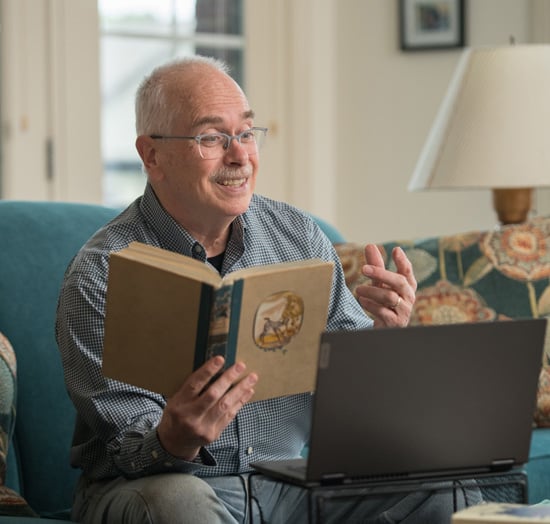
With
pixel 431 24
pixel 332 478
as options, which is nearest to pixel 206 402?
pixel 332 478

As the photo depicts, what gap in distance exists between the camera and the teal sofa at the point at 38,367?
2195 millimetres

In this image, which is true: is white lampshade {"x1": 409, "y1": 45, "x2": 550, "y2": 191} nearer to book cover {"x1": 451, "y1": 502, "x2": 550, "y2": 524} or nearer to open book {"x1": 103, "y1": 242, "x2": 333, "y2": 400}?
open book {"x1": 103, "y1": 242, "x2": 333, "y2": 400}

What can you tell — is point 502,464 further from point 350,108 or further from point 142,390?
point 350,108

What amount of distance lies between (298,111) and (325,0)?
1.29 ft

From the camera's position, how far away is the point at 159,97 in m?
1.97

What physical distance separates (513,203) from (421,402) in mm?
1760

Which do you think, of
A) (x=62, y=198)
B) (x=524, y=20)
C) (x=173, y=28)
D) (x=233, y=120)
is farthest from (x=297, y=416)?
(x=524, y=20)

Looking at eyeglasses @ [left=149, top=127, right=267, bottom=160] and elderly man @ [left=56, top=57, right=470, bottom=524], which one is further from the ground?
eyeglasses @ [left=149, top=127, right=267, bottom=160]

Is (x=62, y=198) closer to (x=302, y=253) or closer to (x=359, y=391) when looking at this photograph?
(x=302, y=253)

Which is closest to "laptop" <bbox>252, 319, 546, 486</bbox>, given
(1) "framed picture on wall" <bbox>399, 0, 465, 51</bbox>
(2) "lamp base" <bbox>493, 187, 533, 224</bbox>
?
(2) "lamp base" <bbox>493, 187, 533, 224</bbox>

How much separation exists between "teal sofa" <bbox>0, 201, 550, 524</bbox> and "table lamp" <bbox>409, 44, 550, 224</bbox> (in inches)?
29.7

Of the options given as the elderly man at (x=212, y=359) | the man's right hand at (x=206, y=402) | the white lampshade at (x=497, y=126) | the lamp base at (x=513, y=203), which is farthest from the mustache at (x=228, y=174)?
the lamp base at (x=513, y=203)

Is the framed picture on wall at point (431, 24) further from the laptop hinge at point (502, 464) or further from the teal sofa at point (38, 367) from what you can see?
the laptop hinge at point (502, 464)

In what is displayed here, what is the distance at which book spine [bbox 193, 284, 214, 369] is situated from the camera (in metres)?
1.41
